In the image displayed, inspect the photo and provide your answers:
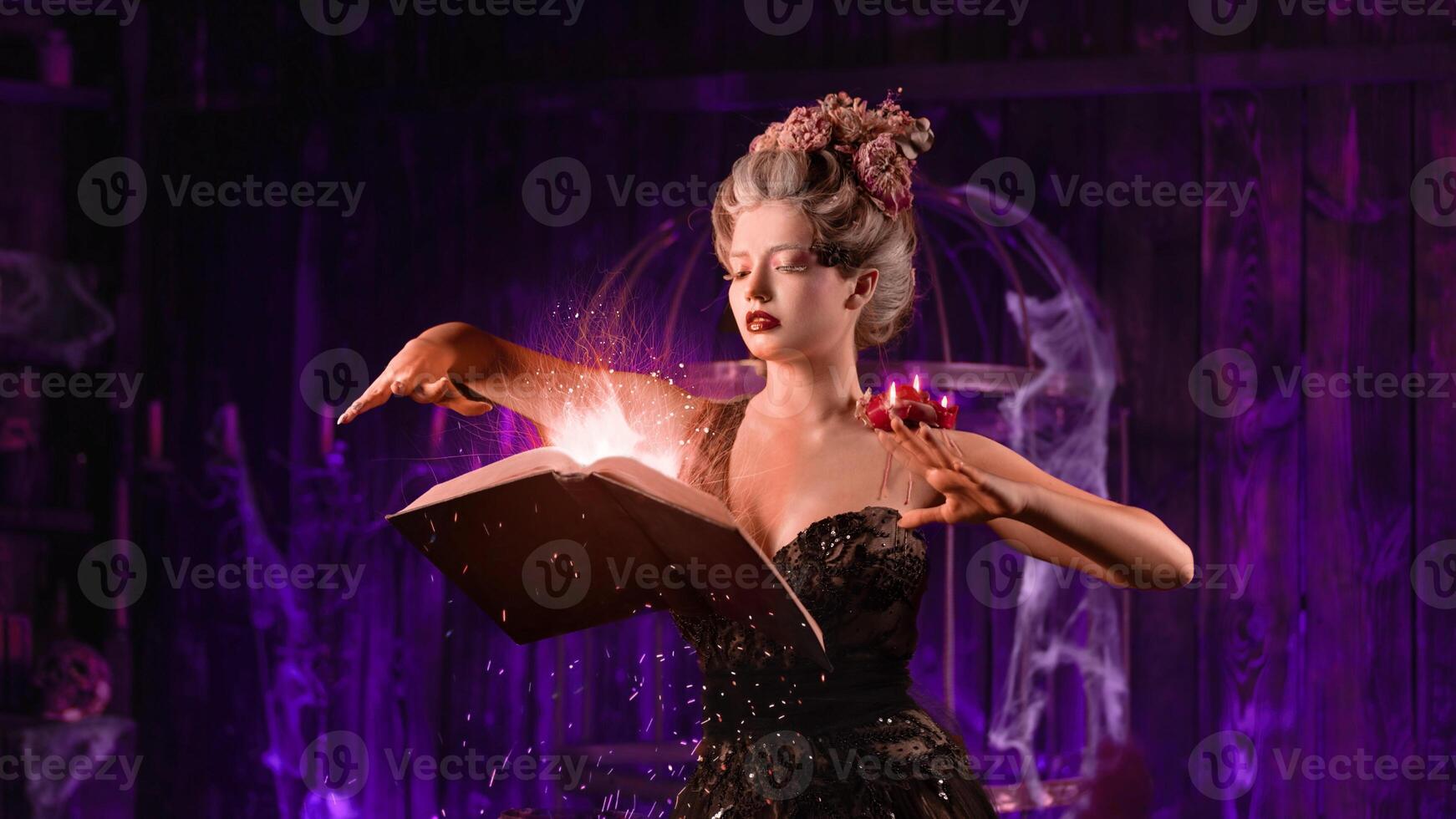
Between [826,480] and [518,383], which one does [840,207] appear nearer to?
[826,480]

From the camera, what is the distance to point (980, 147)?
3.32 m

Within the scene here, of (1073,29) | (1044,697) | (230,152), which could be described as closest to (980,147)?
A: (1073,29)

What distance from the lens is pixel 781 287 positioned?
1782mm

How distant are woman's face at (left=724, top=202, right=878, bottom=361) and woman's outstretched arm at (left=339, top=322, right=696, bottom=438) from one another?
0.19 m

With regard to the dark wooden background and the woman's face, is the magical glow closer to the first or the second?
the woman's face

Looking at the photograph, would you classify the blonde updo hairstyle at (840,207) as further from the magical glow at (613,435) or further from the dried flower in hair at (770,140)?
the magical glow at (613,435)

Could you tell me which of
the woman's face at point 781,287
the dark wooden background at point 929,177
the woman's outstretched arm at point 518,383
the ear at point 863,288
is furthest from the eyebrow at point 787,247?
the dark wooden background at point 929,177

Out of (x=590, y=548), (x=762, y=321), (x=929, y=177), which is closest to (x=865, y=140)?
(x=762, y=321)

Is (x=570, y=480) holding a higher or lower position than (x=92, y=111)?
lower

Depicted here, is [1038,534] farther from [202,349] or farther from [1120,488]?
[202,349]

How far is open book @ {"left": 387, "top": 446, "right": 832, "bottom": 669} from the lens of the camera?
144 centimetres

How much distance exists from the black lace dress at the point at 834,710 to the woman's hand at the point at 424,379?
1.39 ft

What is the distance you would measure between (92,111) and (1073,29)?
258 centimetres

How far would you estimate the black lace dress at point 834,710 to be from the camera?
5.46 feet
